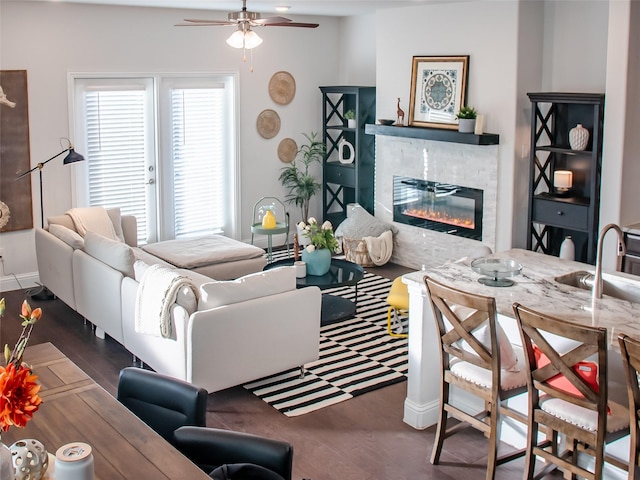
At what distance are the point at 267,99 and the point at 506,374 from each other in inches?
231

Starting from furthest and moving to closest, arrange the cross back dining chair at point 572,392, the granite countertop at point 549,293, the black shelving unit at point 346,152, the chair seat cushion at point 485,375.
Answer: the black shelving unit at point 346,152 → the chair seat cushion at point 485,375 → the granite countertop at point 549,293 → the cross back dining chair at point 572,392

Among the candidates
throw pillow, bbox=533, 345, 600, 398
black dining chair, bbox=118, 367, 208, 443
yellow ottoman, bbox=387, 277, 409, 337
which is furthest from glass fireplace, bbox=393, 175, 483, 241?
black dining chair, bbox=118, 367, 208, 443

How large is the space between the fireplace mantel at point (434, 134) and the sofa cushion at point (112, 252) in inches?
127

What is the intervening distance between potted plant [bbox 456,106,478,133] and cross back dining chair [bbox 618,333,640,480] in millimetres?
4365

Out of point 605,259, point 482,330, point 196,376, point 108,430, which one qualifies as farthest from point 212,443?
Result: point 605,259

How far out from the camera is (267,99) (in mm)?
9008

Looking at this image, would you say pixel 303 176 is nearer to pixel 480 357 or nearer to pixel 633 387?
pixel 480 357

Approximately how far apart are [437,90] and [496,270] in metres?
3.71

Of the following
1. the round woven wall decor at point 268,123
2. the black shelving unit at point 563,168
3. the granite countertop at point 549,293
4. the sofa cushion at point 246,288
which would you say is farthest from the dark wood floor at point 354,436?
the round woven wall decor at point 268,123

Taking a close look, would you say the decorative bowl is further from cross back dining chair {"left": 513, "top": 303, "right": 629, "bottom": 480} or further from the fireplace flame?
the fireplace flame

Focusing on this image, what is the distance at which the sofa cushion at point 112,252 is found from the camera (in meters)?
5.71

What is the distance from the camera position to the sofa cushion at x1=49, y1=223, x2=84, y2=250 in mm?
6477

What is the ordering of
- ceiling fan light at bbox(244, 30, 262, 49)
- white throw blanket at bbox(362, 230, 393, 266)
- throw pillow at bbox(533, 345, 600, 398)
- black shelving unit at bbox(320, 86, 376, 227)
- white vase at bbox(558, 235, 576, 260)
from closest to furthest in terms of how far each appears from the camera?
throw pillow at bbox(533, 345, 600, 398) → ceiling fan light at bbox(244, 30, 262, 49) → white vase at bbox(558, 235, 576, 260) → white throw blanket at bbox(362, 230, 393, 266) → black shelving unit at bbox(320, 86, 376, 227)

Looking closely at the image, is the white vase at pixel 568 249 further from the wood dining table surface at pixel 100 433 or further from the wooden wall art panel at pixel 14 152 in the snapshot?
the wooden wall art panel at pixel 14 152
